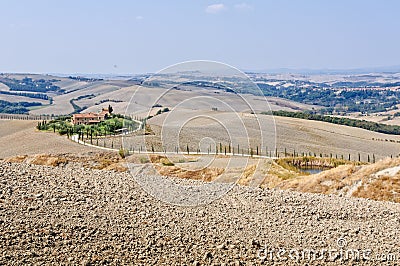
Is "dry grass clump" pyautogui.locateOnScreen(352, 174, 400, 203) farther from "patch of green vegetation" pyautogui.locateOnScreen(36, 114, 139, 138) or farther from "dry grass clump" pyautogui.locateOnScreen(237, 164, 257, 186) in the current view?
"patch of green vegetation" pyautogui.locateOnScreen(36, 114, 139, 138)

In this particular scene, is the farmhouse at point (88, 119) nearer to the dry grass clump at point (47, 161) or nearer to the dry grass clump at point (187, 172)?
the dry grass clump at point (47, 161)

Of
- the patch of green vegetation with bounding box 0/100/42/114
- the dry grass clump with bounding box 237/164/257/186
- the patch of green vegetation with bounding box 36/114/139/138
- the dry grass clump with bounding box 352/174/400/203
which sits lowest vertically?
the patch of green vegetation with bounding box 0/100/42/114

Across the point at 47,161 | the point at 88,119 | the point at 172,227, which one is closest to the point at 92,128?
the point at 88,119

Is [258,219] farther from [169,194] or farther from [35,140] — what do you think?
[35,140]

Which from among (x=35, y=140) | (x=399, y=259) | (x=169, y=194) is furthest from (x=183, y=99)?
(x=35, y=140)

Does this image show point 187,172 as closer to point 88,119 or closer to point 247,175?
point 247,175

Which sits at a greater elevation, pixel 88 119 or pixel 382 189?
pixel 382 189

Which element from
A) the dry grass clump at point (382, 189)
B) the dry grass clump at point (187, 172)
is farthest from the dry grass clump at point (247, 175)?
the dry grass clump at point (382, 189)

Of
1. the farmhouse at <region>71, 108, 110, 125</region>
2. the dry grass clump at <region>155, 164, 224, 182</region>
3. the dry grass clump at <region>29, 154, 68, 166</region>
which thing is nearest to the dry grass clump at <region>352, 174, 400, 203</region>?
the dry grass clump at <region>155, 164, 224, 182</region>
